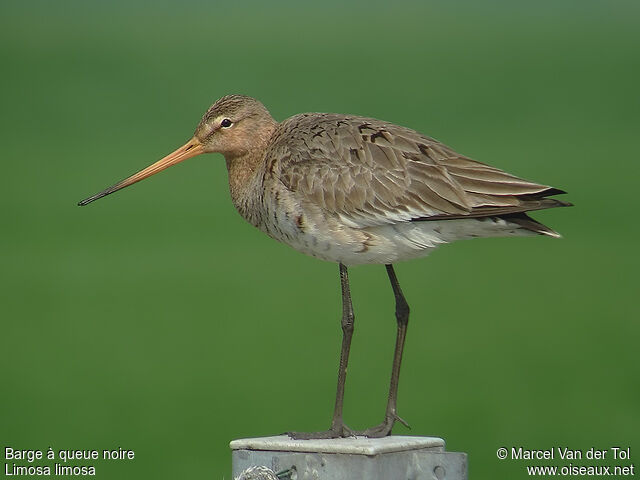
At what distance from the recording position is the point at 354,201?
354 inches

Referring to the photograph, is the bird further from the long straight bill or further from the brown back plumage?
the long straight bill

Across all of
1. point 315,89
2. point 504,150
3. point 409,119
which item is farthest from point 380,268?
point 315,89

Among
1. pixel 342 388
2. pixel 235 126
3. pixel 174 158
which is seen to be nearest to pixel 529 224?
pixel 342 388

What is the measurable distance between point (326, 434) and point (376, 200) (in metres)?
1.49

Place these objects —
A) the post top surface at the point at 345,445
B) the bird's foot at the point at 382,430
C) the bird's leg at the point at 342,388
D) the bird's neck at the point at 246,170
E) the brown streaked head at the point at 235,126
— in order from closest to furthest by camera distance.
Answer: the post top surface at the point at 345,445, the bird's leg at the point at 342,388, the bird's foot at the point at 382,430, the bird's neck at the point at 246,170, the brown streaked head at the point at 235,126

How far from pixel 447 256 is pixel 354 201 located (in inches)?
620

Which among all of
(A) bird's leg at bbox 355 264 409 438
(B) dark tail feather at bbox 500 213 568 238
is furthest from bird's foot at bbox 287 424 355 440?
(B) dark tail feather at bbox 500 213 568 238

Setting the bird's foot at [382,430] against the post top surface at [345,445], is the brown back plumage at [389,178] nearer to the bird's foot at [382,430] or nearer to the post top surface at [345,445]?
the bird's foot at [382,430]

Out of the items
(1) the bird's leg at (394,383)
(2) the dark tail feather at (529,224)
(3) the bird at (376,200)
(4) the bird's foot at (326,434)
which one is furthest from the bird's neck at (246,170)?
(2) the dark tail feather at (529,224)

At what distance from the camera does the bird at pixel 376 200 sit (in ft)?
28.6

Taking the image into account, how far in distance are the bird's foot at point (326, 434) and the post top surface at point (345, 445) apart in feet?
0.52

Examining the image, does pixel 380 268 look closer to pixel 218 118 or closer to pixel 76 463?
pixel 76 463

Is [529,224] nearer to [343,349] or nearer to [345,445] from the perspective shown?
[343,349]

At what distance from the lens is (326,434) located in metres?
8.59
